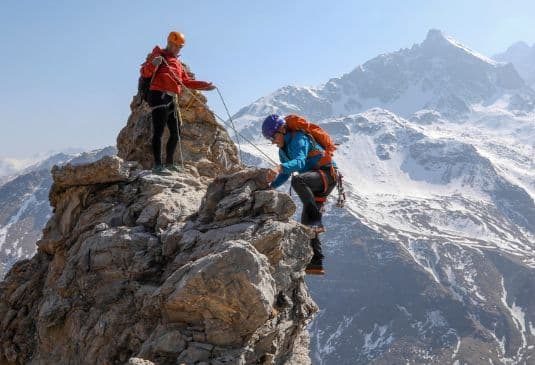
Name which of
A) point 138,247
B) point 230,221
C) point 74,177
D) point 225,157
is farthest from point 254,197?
point 225,157

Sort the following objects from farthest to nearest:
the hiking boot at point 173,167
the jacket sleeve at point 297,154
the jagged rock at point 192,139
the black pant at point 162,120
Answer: the jagged rock at point 192,139 → the hiking boot at point 173,167 → the black pant at point 162,120 → the jacket sleeve at point 297,154

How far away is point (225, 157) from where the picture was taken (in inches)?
776

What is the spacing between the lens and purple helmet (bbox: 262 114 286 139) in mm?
11602

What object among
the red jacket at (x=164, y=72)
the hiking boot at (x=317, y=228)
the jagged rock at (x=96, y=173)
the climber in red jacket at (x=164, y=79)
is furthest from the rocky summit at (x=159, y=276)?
the red jacket at (x=164, y=72)

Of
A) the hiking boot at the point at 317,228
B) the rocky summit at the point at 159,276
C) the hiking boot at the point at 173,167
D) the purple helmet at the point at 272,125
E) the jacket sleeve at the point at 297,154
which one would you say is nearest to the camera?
the rocky summit at the point at 159,276

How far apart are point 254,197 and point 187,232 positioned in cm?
143

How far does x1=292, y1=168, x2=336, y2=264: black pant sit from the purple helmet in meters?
1.07

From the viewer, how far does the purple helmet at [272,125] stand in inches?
457

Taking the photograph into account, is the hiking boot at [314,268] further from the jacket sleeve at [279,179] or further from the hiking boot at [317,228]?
the jacket sleeve at [279,179]

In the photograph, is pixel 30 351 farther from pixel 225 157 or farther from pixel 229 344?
pixel 225 157

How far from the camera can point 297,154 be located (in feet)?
36.4

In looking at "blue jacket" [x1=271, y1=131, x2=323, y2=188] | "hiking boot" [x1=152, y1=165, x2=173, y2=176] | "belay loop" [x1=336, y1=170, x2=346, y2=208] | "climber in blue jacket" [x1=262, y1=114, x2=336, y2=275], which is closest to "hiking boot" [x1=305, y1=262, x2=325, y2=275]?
"climber in blue jacket" [x1=262, y1=114, x2=336, y2=275]

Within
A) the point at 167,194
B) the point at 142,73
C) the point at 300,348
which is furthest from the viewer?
the point at 142,73

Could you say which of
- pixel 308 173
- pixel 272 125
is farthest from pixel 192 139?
pixel 308 173
